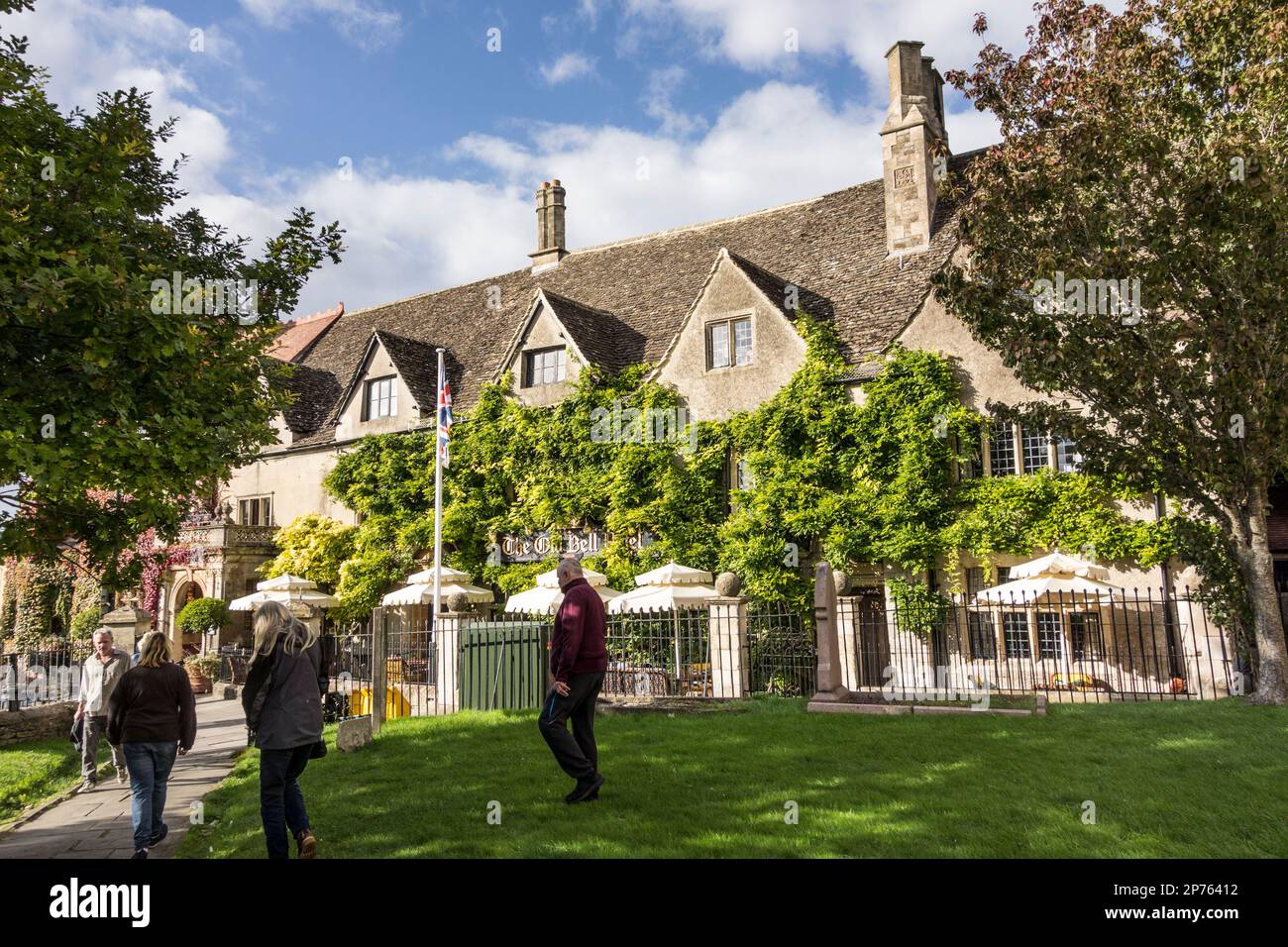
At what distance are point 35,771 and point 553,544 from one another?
12883mm

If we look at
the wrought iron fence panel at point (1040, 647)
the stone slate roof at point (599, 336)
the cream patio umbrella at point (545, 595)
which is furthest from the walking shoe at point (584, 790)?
the stone slate roof at point (599, 336)

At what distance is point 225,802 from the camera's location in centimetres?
960

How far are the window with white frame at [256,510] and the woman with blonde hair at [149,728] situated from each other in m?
23.5

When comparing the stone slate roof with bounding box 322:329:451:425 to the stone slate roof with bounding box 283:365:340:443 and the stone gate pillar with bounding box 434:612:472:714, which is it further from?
the stone gate pillar with bounding box 434:612:472:714

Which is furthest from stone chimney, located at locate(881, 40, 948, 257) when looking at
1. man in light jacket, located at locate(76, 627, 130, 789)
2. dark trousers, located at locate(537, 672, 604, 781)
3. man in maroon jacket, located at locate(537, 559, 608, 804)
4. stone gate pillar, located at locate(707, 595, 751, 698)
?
man in light jacket, located at locate(76, 627, 130, 789)

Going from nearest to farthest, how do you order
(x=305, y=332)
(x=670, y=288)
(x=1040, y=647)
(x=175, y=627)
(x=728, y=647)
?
(x=728, y=647)
(x=1040, y=647)
(x=670, y=288)
(x=175, y=627)
(x=305, y=332)

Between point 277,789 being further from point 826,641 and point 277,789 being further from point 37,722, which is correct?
point 37,722

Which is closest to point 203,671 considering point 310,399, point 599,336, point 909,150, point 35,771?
point 310,399

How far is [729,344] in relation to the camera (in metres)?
22.6

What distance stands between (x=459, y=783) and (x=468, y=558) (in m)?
16.1

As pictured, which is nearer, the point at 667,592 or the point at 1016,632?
the point at 667,592

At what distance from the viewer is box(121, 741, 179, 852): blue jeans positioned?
7359mm
